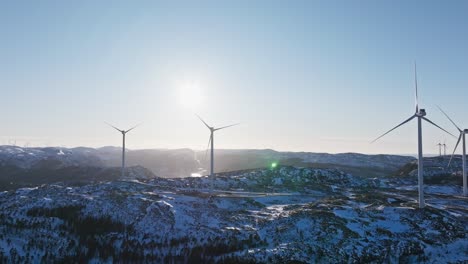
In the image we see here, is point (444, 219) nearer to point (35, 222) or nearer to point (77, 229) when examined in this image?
point (77, 229)

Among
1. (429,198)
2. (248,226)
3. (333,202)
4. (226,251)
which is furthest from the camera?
(429,198)

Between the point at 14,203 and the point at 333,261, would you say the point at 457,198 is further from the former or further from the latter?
the point at 14,203

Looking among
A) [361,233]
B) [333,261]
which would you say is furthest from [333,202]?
[333,261]

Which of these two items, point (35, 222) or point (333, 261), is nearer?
point (333, 261)

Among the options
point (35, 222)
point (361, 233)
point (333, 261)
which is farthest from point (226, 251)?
point (35, 222)

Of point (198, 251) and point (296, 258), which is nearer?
point (296, 258)

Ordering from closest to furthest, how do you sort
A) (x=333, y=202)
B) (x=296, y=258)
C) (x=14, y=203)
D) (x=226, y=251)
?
(x=296, y=258) → (x=226, y=251) → (x=14, y=203) → (x=333, y=202)
